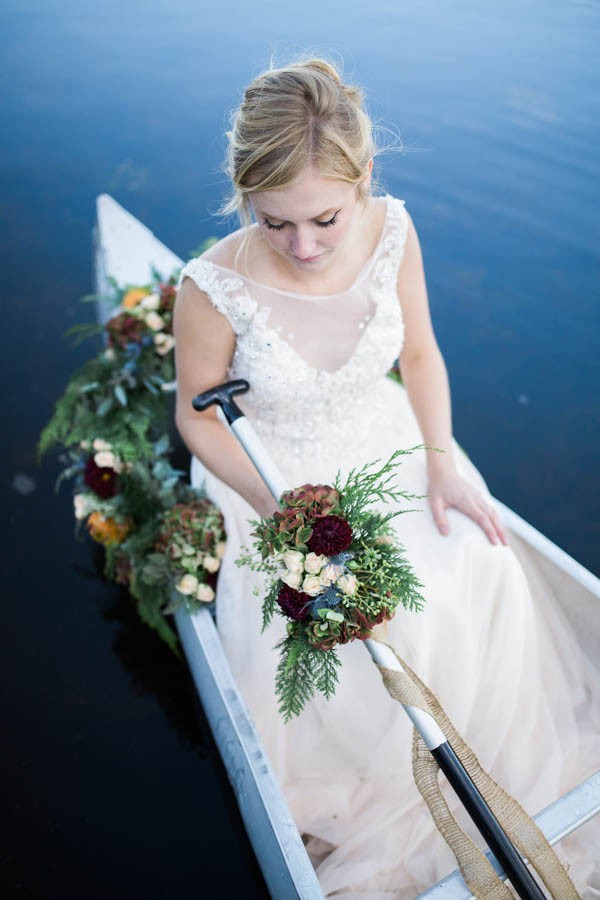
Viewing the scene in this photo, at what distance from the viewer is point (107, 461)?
2.35 m

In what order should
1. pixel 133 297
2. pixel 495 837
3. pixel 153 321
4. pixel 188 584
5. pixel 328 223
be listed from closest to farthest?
pixel 495 837, pixel 328 223, pixel 188 584, pixel 153 321, pixel 133 297

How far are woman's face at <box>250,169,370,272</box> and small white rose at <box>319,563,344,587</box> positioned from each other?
0.67 meters

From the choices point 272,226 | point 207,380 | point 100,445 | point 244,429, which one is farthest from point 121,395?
point 272,226

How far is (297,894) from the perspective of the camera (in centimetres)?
133

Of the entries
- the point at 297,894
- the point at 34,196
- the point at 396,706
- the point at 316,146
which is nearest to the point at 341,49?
the point at 34,196

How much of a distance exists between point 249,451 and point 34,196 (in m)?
4.58

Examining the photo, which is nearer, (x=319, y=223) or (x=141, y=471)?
(x=319, y=223)

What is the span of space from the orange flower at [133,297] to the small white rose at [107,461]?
0.65 m

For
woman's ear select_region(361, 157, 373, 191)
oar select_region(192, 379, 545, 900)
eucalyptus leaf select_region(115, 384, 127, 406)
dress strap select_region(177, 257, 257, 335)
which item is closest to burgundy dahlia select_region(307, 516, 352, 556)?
oar select_region(192, 379, 545, 900)

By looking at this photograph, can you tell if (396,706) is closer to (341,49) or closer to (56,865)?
(56,865)

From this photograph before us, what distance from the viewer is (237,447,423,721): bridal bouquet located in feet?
3.83

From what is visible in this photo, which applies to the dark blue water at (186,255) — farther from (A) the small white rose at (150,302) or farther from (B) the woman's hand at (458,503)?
(A) the small white rose at (150,302)

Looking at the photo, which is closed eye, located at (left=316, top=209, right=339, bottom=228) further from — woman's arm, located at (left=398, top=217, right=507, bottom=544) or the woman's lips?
woman's arm, located at (left=398, top=217, right=507, bottom=544)

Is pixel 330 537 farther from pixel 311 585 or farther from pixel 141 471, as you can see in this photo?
pixel 141 471
